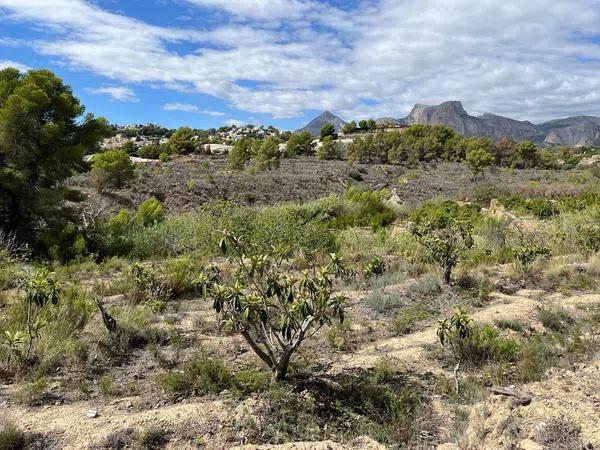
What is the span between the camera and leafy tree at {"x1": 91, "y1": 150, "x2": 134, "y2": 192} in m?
19.5

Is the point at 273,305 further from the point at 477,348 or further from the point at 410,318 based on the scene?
the point at 410,318

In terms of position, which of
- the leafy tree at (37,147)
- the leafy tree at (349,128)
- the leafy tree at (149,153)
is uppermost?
the leafy tree at (349,128)

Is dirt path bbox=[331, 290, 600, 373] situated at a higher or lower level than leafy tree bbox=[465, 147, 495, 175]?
lower

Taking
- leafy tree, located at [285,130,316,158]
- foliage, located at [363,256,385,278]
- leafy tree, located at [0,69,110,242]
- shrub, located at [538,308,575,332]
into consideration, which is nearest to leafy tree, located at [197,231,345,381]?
shrub, located at [538,308,575,332]

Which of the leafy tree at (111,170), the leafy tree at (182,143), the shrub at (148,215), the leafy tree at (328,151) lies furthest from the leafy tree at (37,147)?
the leafy tree at (182,143)

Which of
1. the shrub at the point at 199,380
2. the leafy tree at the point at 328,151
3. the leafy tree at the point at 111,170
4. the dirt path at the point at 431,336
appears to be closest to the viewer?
the shrub at the point at 199,380

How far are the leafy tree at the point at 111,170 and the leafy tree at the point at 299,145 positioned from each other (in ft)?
86.5

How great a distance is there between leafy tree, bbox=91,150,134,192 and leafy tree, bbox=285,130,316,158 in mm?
26373

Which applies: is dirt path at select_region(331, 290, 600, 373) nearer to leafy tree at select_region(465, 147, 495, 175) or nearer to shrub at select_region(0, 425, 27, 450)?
shrub at select_region(0, 425, 27, 450)

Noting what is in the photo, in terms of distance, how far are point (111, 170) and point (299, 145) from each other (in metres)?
30.6

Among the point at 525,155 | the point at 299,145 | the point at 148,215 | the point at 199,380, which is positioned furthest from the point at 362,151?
the point at 199,380

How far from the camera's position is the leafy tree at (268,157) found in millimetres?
32531

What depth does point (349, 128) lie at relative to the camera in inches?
2758

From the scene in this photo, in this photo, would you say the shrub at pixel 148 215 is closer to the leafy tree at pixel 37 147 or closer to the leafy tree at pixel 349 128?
the leafy tree at pixel 37 147
